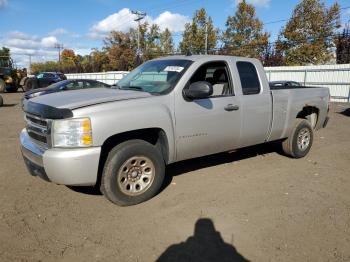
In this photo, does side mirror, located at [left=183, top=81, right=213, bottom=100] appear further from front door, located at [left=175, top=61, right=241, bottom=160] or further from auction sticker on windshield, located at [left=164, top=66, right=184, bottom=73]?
auction sticker on windshield, located at [left=164, top=66, right=184, bottom=73]

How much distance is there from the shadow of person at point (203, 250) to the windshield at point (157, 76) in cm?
193

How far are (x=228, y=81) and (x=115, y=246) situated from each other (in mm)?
3043

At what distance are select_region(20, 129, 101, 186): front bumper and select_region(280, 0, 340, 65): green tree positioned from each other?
31.7 meters

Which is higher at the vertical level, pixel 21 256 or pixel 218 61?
pixel 218 61

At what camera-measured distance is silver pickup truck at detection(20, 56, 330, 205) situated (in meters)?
3.67

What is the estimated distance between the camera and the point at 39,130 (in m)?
3.93

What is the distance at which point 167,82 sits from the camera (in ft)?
14.9

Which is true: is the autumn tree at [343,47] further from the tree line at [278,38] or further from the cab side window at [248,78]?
the cab side window at [248,78]

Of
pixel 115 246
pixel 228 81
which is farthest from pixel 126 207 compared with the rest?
pixel 228 81

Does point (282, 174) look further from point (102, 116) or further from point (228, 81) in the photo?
point (102, 116)

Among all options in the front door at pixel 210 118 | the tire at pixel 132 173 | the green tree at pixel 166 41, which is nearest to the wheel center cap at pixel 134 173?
the tire at pixel 132 173

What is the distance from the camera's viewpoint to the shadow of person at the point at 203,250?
10.2 ft

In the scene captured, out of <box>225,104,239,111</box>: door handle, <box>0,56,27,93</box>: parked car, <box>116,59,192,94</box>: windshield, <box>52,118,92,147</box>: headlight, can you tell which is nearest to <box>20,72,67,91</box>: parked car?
<box>0,56,27,93</box>: parked car

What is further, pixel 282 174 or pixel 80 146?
pixel 282 174
